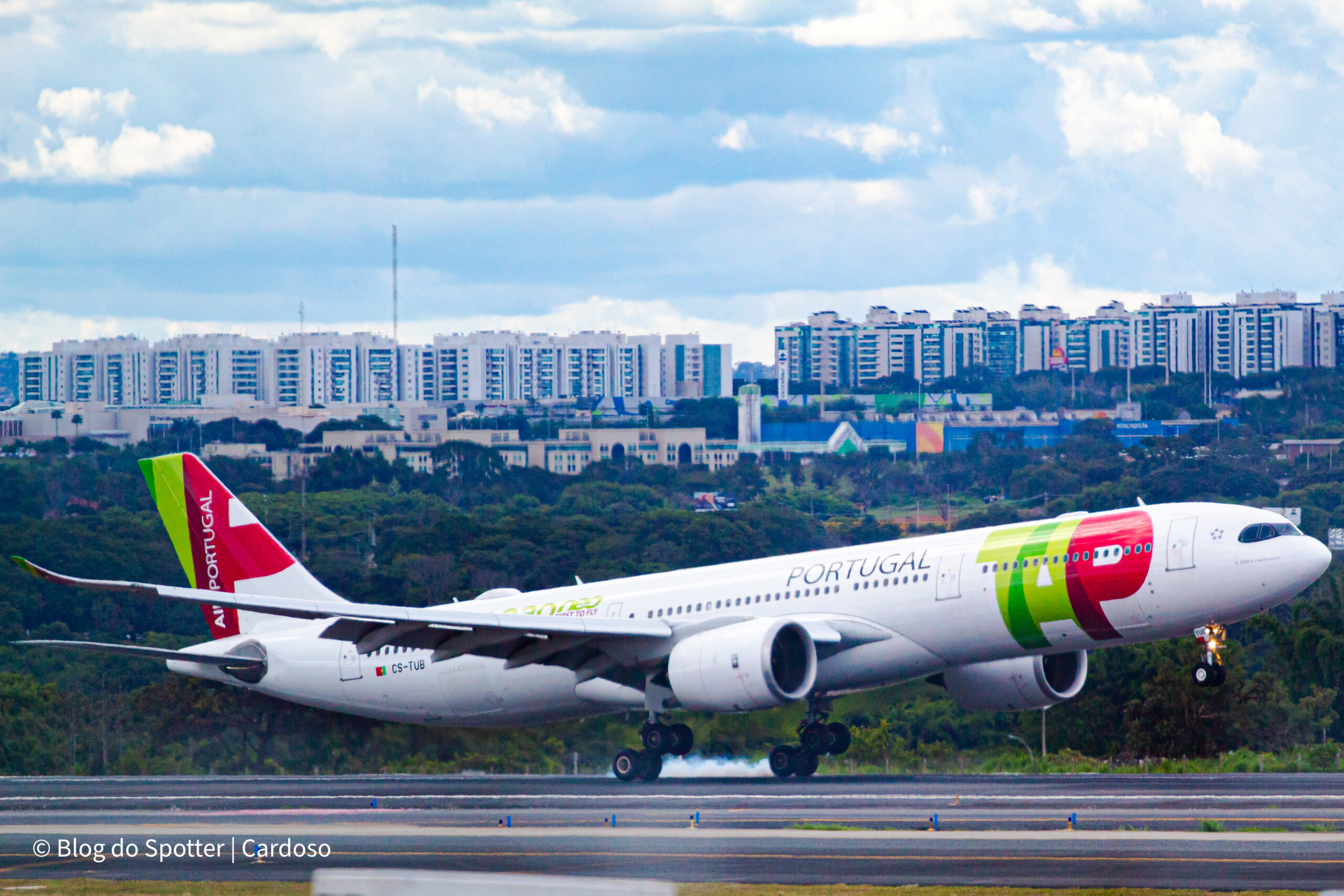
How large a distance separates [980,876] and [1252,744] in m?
39.4

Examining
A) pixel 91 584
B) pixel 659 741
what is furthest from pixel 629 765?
pixel 91 584

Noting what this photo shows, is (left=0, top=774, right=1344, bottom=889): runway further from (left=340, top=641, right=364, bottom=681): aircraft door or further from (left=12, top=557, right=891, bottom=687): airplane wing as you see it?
(left=340, top=641, right=364, bottom=681): aircraft door

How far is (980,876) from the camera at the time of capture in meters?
28.7

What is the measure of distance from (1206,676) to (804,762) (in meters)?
10.1

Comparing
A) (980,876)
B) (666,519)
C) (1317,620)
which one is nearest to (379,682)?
(980,876)

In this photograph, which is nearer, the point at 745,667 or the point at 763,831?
the point at 763,831

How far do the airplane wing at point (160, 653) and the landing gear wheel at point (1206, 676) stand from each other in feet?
81.3

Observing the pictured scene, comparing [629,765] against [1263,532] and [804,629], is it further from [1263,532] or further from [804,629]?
[1263,532]

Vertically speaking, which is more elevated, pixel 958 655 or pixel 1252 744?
pixel 958 655

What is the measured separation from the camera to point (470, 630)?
45.9 meters

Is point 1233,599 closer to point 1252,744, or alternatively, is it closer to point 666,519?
point 1252,744

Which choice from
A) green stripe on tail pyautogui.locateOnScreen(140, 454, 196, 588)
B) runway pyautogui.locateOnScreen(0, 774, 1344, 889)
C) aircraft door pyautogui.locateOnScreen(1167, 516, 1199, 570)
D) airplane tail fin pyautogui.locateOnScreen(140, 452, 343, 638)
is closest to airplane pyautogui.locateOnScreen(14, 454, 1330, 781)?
aircraft door pyautogui.locateOnScreen(1167, 516, 1199, 570)

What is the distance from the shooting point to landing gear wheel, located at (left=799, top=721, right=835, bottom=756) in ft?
153

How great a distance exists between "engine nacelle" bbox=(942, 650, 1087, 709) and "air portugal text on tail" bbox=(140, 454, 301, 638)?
1924cm
